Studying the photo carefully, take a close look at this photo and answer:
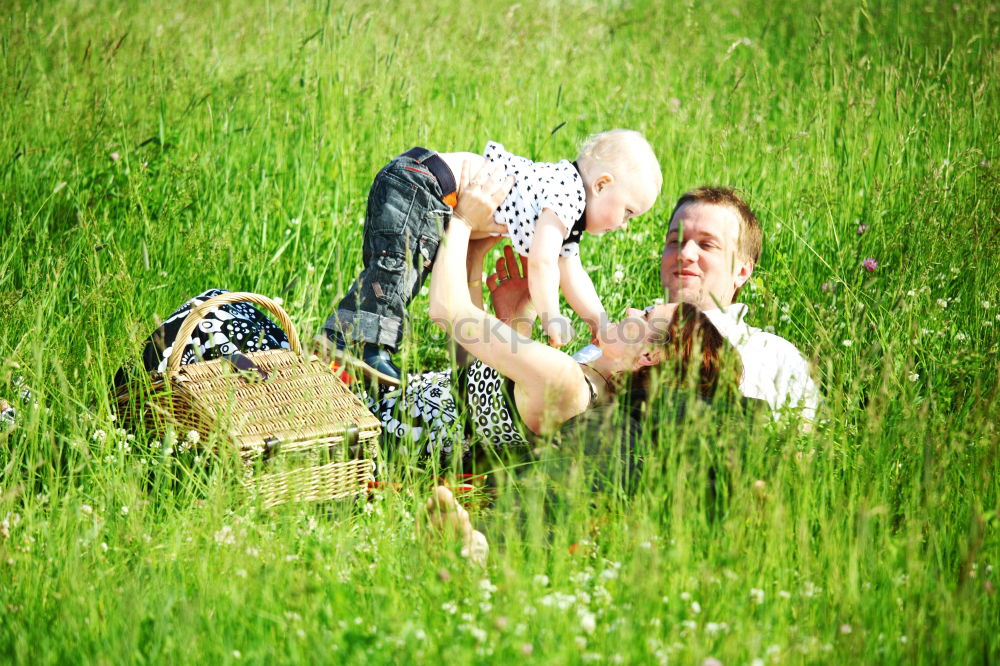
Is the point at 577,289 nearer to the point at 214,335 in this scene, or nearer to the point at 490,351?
the point at 490,351

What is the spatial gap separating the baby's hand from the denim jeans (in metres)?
0.55

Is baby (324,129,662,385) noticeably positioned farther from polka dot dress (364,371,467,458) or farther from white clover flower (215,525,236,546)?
white clover flower (215,525,236,546)

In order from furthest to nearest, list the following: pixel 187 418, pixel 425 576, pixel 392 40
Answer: pixel 392 40 → pixel 187 418 → pixel 425 576

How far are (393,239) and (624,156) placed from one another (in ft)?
3.08

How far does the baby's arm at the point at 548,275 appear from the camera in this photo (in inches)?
130

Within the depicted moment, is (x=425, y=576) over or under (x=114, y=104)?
under

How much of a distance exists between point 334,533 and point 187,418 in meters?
0.74

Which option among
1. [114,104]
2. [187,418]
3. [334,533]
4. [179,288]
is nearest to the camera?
[334,533]

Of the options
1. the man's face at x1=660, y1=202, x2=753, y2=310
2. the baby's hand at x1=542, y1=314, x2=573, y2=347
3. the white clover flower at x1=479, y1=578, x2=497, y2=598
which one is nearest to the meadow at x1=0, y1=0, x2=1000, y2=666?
the white clover flower at x1=479, y1=578, x2=497, y2=598

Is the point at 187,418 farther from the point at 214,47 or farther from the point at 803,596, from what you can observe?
the point at 214,47

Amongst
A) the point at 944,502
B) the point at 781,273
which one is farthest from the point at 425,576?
the point at 781,273

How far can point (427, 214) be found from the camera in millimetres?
3449

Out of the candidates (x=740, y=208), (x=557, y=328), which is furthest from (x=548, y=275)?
(x=740, y=208)

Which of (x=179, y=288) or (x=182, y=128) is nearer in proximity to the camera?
(x=179, y=288)
